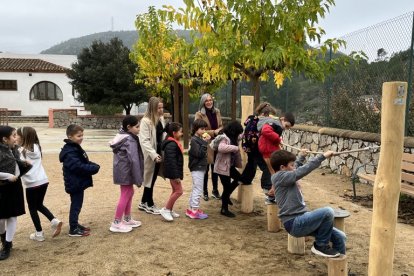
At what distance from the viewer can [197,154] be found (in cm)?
496

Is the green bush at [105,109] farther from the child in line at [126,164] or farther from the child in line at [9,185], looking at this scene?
the child in line at [9,185]

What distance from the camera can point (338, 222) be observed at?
389 centimetres

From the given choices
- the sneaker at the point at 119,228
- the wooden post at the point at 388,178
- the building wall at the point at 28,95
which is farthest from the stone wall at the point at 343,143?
the building wall at the point at 28,95

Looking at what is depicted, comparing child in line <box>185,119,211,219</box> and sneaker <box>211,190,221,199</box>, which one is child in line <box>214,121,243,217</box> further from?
sneaker <box>211,190,221,199</box>

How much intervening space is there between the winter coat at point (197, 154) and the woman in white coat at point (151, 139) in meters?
0.43

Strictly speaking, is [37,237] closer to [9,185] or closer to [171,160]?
[9,185]

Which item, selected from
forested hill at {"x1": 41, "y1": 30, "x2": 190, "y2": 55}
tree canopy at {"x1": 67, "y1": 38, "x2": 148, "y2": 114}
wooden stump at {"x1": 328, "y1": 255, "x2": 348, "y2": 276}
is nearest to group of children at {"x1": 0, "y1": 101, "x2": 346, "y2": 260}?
wooden stump at {"x1": 328, "y1": 255, "x2": 348, "y2": 276}

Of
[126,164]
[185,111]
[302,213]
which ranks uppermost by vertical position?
[185,111]

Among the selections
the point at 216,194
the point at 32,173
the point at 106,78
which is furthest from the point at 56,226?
the point at 106,78

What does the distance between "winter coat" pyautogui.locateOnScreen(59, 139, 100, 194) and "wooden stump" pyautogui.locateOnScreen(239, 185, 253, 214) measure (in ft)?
6.96

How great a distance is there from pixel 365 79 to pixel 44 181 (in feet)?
22.4

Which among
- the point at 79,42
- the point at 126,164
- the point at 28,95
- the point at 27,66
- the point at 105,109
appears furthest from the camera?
the point at 79,42

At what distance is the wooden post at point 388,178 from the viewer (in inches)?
106

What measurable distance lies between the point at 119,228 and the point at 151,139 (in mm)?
1163
